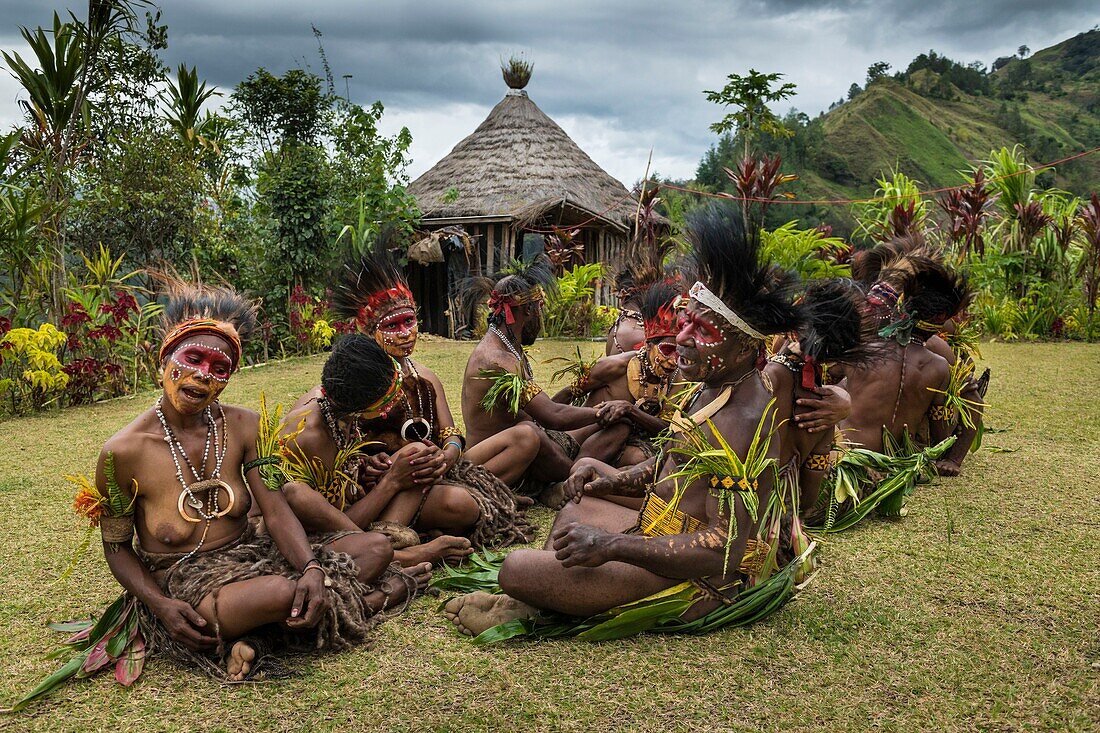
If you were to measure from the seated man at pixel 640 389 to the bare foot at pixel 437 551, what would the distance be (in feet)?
3.99

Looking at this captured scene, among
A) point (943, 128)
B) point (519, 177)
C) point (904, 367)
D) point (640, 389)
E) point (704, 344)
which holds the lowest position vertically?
point (640, 389)

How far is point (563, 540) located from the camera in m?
3.01

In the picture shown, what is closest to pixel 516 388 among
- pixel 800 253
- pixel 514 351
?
pixel 514 351

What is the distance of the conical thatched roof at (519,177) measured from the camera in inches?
644

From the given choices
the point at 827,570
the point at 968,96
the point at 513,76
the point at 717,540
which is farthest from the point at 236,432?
the point at 968,96

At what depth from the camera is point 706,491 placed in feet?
10.4

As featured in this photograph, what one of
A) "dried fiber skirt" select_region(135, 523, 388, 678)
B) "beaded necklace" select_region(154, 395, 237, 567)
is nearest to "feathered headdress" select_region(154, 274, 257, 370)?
"beaded necklace" select_region(154, 395, 237, 567)

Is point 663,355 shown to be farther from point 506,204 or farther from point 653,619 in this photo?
point 506,204

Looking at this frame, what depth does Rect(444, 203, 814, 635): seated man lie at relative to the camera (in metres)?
3.03

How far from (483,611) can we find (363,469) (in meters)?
1.07

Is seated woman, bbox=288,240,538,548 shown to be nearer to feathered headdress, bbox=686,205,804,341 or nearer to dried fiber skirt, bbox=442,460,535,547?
dried fiber skirt, bbox=442,460,535,547

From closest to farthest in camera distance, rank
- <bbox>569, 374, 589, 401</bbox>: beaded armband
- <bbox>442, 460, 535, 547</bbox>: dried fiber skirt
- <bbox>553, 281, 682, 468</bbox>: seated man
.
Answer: <bbox>442, 460, 535, 547</bbox>: dried fiber skirt < <bbox>553, 281, 682, 468</bbox>: seated man < <bbox>569, 374, 589, 401</bbox>: beaded armband

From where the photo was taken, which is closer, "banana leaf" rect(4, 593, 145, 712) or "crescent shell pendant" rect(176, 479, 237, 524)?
"banana leaf" rect(4, 593, 145, 712)

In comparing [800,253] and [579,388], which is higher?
[800,253]
